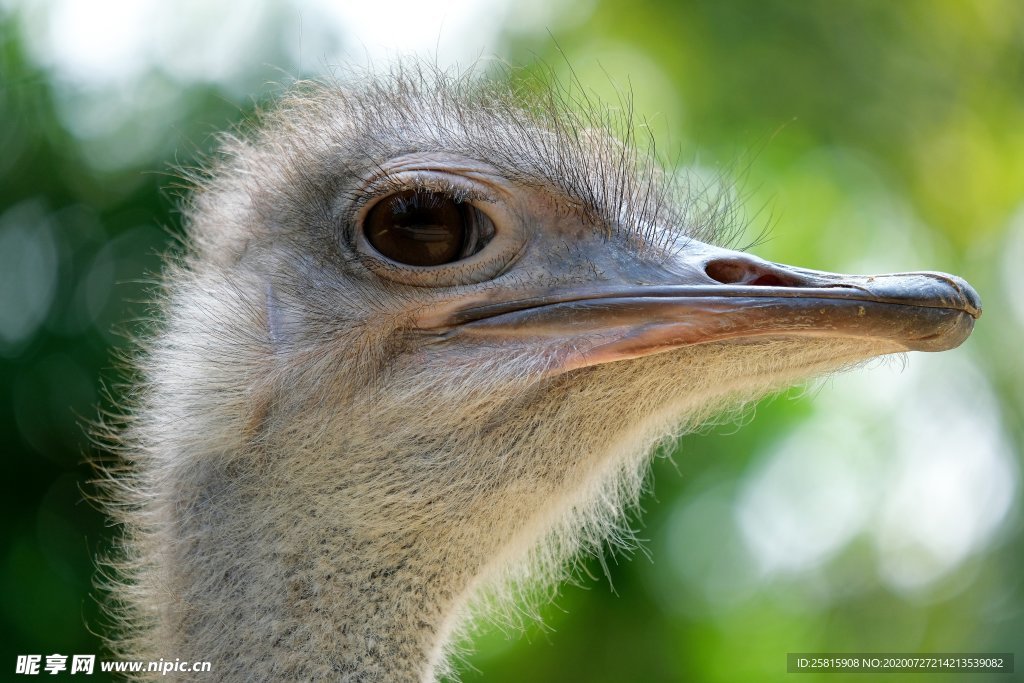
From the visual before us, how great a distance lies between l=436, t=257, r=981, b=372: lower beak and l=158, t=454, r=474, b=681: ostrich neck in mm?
419

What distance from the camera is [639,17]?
6.16m

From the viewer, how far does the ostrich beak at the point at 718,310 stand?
1.65 m

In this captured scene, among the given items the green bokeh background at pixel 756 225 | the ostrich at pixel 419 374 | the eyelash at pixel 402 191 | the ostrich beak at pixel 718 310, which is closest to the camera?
the ostrich beak at pixel 718 310

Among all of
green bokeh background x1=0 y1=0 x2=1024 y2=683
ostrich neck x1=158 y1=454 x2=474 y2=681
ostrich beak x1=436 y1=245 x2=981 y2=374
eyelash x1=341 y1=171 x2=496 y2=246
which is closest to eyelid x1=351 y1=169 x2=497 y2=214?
eyelash x1=341 y1=171 x2=496 y2=246

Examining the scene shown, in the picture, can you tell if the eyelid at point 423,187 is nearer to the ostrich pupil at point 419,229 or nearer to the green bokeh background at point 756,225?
the ostrich pupil at point 419,229

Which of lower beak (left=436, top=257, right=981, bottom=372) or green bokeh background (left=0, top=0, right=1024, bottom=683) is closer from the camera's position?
lower beak (left=436, top=257, right=981, bottom=372)

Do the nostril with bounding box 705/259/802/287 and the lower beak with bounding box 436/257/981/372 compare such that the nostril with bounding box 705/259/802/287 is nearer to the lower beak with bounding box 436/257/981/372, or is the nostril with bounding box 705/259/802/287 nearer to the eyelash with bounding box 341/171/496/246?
the lower beak with bounding box 436/257/981/372

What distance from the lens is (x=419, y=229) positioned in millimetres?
1912

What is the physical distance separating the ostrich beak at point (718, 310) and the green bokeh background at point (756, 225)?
232cm

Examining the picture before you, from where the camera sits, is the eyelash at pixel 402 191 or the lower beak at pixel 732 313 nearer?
the lower beak at pixel 732 313

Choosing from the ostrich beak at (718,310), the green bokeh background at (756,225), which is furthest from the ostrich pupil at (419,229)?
the green bokeh background at (756,225)

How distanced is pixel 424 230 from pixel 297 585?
673 millimetres

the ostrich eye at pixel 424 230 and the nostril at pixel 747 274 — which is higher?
the ostrich eye at pixel 424 230

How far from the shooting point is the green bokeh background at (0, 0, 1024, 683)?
4680mm
